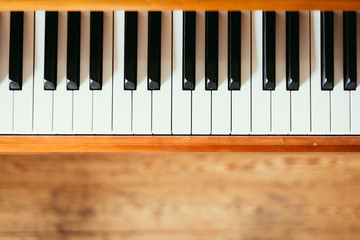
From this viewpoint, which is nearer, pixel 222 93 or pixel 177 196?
pixel 222 93

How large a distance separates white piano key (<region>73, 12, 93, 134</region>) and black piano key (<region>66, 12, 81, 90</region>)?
1 centimetres

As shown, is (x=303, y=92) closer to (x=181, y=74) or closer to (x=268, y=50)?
(x=268, y=50)

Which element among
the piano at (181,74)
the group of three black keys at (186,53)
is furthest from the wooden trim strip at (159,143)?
the group of three black keys at (186,53)

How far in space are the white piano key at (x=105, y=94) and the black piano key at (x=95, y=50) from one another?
0.05 ft

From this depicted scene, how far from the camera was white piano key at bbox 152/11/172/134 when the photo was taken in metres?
1.04

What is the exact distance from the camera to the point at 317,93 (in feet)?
3.43

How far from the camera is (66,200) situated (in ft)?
4.08

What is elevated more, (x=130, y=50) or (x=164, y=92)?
(x=130, y=50)

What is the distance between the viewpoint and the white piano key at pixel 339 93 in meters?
1.05

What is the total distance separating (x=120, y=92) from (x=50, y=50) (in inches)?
8.0

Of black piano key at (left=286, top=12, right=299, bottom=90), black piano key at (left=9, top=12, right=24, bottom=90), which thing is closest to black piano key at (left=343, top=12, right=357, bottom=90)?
black piano key at (left=286, top=12, right=299, bottom=90)

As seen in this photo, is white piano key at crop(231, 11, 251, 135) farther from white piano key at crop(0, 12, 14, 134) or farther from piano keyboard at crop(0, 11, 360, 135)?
white piano key at crop(0, 12, 14, 134)

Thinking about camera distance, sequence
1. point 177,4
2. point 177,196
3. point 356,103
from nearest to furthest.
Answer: point 177,4, point 356,103, point 177,196

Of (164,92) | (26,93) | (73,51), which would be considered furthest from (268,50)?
(26,93)
